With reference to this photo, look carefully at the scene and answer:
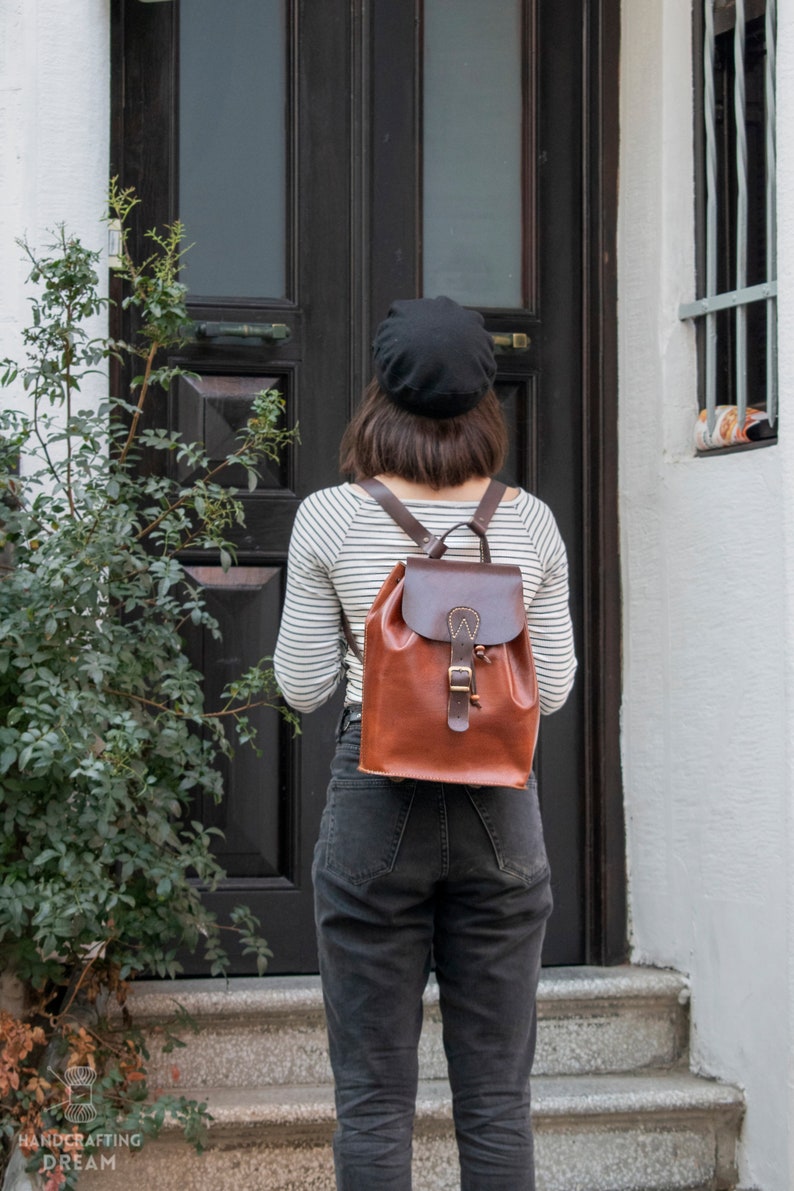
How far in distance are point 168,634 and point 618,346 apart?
152 centimetres

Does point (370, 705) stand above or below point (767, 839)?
above

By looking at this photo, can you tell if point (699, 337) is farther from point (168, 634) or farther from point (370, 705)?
point (370, 705)

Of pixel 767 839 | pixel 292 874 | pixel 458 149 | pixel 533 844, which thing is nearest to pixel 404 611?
pixel 533 844

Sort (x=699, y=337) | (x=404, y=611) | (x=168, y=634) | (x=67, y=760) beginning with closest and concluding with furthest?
(x=404, y=611), (x=67, y=760), (x=168, y=634), (x=699, y=337)

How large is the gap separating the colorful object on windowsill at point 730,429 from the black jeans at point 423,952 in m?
1.47

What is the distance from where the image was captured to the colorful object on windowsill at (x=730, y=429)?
334 cm

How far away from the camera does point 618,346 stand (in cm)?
380

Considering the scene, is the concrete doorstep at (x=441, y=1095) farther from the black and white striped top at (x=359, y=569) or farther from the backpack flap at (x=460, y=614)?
the backpack flap at (x=460, y=614)

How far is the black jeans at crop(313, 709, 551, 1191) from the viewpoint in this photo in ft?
6.87

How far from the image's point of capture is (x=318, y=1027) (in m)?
3.36

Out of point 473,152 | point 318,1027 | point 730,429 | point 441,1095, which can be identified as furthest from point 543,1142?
point 473,152

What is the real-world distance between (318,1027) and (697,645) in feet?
4.23

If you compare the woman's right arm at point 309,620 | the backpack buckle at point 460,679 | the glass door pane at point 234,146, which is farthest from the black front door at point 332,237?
the backpack buckle at point 460,679

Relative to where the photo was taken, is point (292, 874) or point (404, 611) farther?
point (292, 874)
